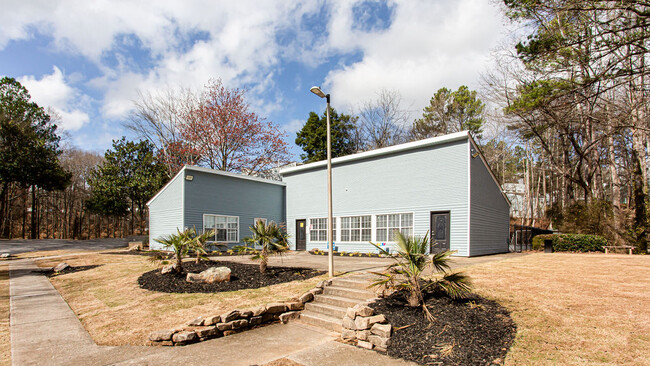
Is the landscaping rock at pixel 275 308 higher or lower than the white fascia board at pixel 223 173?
lower

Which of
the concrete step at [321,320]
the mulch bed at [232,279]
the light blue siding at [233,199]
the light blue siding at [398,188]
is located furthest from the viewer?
the light blue siding at [233,199]

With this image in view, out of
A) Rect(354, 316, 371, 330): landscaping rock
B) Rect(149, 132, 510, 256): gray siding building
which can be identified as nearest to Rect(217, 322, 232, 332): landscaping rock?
Rect(354, 316, 371, 330): landscaping rock

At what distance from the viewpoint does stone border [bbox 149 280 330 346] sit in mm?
5195

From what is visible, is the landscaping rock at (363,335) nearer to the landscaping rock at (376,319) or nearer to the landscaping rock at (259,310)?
the landscaping rock at (376,319)

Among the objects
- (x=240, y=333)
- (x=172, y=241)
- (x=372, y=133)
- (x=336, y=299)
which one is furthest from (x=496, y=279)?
(x=372, y=133)

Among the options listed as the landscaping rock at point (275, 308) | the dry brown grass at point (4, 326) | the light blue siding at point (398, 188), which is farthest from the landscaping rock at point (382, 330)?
the light blue siding at point (398, 188)

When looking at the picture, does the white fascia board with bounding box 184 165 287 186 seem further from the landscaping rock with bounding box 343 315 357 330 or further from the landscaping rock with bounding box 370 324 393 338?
the landscaping rock with bounding box 370 324 393 338

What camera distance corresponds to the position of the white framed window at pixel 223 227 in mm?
17828

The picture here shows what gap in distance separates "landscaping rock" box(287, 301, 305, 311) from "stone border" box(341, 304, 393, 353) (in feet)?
5.08

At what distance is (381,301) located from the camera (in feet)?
19.7

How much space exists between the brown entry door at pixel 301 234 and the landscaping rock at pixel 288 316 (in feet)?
44.3

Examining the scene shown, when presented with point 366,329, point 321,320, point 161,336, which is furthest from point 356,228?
point 161,336

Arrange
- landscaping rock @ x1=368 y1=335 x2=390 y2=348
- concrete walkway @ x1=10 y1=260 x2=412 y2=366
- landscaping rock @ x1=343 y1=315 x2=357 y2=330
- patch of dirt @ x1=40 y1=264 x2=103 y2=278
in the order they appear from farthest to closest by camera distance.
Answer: patch of dirt @ x1=40 y1=264 x2=103 y2=278, landscaping rock @ x1=343 y1=315 x2=357 y2=330, landscaping rock @ x1=368 y1=335 x2=390 y2=348, concrete walkway @ x1=10 y1=260 x2=412 y2=366

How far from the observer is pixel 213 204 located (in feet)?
59.3
